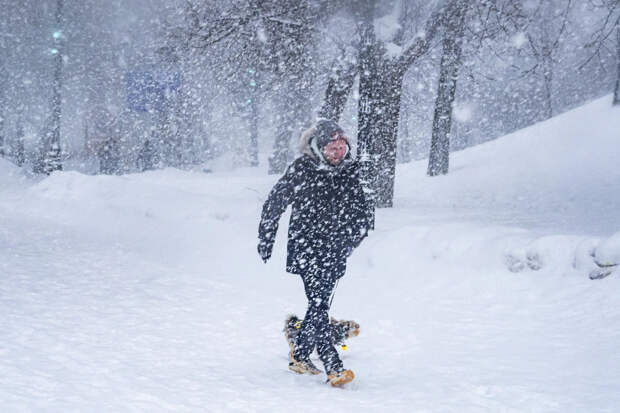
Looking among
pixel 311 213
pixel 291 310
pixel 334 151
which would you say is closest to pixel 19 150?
pixel 291 310

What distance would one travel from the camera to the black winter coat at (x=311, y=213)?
4.24 m

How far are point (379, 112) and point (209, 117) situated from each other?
25698 mm

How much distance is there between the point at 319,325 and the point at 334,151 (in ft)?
4.42

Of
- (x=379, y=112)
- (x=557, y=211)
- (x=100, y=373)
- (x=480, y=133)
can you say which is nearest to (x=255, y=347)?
(x=100, y=373)

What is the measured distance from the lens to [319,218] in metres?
4.25

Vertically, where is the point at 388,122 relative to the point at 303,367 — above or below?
above

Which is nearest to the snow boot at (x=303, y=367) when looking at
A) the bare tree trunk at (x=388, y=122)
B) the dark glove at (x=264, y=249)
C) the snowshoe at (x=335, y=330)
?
the snowshoe at (x=335, y=330)

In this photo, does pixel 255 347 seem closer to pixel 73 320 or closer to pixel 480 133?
pixel 73 320

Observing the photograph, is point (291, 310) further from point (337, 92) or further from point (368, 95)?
point (337, 92)

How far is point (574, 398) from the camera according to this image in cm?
362

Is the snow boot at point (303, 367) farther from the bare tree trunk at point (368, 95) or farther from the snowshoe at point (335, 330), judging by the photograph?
the bare tree trunk at point (368, 95)

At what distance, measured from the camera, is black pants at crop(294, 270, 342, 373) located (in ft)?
13.9

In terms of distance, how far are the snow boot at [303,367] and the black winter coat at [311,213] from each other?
2.44ft

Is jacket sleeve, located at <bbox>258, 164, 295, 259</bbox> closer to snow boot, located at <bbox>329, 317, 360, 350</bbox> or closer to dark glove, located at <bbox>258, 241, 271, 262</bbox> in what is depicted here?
dark glove, located at <bbox>258, 241, 271, 262</bbox>
